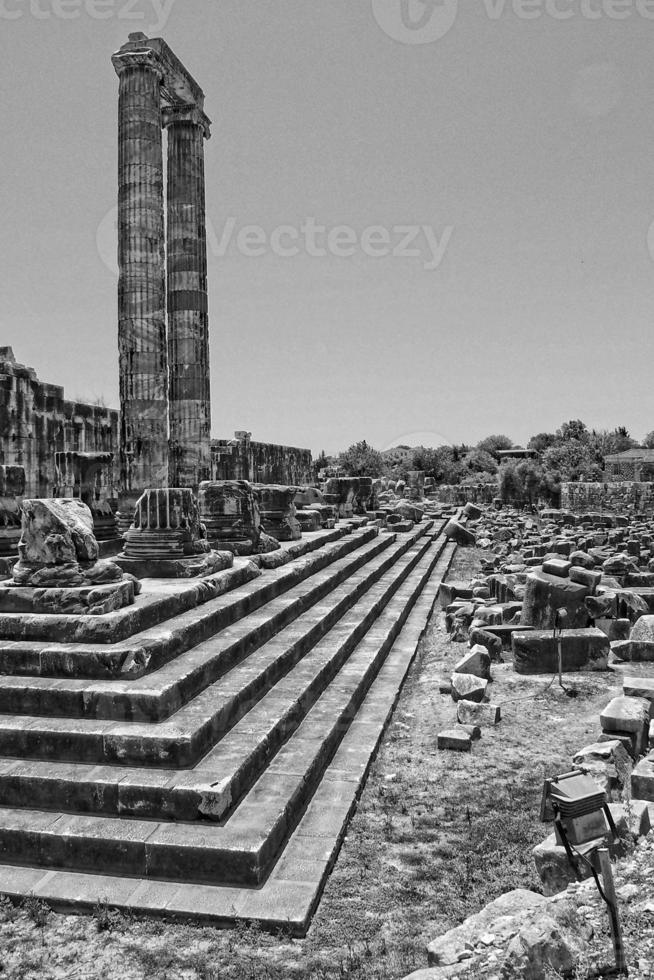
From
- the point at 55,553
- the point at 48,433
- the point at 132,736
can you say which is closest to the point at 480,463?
the point at 48,433

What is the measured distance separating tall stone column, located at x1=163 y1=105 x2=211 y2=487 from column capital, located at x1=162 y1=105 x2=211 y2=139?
0.02 metres

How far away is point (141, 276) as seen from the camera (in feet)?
37.1

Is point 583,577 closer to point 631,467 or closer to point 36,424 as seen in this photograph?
point 36,424

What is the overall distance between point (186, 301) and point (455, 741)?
33.0 ft

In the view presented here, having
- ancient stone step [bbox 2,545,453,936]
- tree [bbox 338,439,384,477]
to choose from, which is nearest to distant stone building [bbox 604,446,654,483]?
tree [bbox 338,439,384,477]

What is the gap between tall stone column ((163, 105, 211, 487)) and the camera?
12859mm

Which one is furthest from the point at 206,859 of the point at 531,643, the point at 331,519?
the point at 331,519

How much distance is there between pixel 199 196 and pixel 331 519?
7.01 m

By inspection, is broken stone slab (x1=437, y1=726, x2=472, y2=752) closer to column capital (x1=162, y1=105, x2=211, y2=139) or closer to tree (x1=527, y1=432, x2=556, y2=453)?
column capital (x1=162, y1=105, x2=211, y2=139)

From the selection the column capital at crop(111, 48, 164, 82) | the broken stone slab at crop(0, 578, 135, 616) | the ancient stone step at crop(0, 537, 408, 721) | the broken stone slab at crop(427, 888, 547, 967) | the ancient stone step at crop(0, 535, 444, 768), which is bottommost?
the broken stone slab at crop(427, 888, 547, 967)

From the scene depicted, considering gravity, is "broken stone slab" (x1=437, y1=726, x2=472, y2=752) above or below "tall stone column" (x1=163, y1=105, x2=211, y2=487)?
below

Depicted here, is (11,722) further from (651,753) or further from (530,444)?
(530,444)

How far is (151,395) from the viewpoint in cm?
1142

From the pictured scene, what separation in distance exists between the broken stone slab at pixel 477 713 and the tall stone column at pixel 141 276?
700 centimetres
